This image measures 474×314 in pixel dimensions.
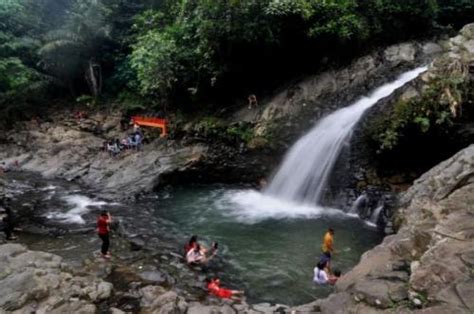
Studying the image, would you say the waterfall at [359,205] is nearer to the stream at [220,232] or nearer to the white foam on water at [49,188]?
the stream at [220,232]

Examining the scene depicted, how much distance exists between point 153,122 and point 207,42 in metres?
5.28

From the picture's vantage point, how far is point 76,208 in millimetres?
16578

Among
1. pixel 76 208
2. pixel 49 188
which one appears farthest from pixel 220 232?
pixel 49 188

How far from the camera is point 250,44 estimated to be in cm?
1928

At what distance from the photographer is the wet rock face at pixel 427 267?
635cm

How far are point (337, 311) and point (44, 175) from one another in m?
18.4

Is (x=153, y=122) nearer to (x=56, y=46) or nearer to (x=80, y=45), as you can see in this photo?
(x=80, y=45)

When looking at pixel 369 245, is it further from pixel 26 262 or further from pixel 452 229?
pixel 26 262

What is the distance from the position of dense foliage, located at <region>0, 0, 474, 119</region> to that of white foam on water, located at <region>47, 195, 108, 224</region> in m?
6.54

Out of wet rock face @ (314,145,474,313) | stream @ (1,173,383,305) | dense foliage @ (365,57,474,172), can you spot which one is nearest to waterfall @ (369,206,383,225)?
stream @ (1,173,383,305)

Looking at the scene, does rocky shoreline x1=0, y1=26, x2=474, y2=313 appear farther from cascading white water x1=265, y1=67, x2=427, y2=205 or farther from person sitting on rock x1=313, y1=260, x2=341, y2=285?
cascading white water x1=265, y1=67, x2=427, y2=205

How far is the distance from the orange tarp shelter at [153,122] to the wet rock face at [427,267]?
46.9ft

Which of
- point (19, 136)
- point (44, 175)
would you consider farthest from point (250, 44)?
point (19, 136)

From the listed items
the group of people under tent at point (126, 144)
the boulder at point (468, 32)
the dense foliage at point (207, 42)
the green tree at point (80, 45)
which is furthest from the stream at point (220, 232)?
the green tree at point (80, 45)
